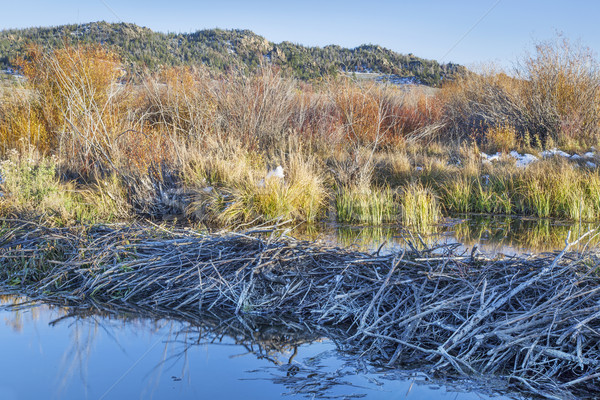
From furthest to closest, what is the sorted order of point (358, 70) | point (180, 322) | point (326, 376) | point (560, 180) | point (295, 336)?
point (358, 70) → point (560, 180) → point (180, 322) → point (295, 336) → point (326, 376)

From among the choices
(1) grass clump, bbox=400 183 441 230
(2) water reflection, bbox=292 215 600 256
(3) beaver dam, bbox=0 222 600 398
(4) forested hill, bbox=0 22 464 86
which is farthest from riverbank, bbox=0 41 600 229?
(4) forested hill, bbox=0 22 464 86

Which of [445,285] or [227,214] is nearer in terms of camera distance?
[445,285]

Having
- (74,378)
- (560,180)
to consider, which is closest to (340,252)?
(74,378)

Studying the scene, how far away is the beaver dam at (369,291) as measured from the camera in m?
3.10

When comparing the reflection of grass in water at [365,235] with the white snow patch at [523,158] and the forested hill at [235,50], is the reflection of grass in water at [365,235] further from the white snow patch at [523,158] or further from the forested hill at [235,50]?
the forested hill at [235,50]

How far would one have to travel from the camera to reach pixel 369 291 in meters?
3.91

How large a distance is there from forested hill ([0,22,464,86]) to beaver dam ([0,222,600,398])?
35.6 meters

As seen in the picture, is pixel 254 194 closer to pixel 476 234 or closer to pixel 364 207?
pixel 364 207

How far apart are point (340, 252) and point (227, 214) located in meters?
3.58

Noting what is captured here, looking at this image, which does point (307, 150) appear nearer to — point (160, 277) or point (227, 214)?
point (227, 214)

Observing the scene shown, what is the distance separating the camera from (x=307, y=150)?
39.0 ft

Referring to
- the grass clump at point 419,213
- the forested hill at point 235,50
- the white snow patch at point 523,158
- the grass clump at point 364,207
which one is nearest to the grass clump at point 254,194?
the grass clump at point 364,207

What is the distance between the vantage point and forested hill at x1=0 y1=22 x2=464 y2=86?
4300 centimetres

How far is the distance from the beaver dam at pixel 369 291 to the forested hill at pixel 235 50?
35587 mm
